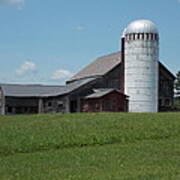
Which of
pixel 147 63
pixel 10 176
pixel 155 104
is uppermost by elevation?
pixel 147 63

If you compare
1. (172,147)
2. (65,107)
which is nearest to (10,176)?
(172,147)

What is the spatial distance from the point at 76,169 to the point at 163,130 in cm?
1038

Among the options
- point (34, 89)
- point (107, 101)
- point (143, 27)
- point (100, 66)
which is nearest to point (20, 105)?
point (34, 89)

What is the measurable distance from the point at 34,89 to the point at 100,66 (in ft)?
27.9

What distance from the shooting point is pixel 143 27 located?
143 ft

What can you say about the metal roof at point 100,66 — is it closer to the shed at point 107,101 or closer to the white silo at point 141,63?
the white silo at point 141,63

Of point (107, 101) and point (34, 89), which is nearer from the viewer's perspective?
point (107, 101)

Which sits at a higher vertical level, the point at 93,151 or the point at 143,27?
the point at 143,27

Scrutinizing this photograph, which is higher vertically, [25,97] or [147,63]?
[147,63]

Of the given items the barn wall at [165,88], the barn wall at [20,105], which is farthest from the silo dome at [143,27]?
the barn wall at [20,105]

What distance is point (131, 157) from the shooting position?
13180mm

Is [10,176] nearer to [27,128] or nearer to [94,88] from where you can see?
[27,128]

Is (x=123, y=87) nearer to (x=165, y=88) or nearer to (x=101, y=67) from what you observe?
(x=101, y=67)

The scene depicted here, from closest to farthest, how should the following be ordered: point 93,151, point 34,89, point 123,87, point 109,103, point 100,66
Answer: point 93,151 → point 109,103 → point 123,87 → point 100,66 → point 34,89
